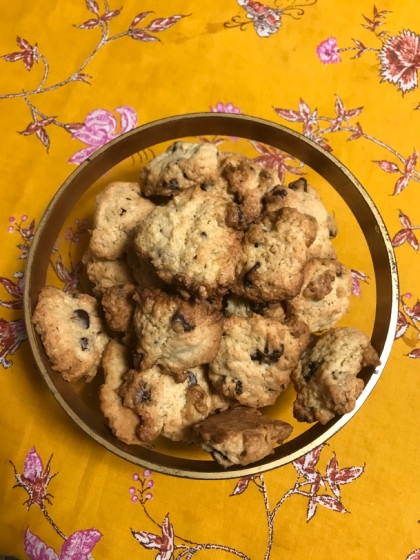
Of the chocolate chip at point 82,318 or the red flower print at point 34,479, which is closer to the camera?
the chocolate chip at point 82,318

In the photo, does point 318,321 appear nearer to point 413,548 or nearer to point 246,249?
point 246,249

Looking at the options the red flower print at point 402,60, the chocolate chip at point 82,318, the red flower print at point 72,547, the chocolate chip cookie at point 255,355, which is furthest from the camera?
the red flower print at point 402,60

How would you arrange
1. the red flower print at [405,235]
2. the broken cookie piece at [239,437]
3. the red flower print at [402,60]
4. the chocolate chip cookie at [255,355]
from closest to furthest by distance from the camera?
the broken cookie piece at [239,437] < the chocolate chip cookie at [255,355] < the red flower print at [405,235] < the red flower print at [402,60]

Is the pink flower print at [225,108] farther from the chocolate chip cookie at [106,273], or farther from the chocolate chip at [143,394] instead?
the chocolate chip at [143,394]

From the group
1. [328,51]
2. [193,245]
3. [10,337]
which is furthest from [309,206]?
[10,337]

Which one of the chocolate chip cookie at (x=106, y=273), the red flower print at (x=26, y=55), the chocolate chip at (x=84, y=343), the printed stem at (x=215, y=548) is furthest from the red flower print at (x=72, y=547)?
the red flower print at (x=26, y=55)

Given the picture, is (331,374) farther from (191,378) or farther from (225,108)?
(225,108)

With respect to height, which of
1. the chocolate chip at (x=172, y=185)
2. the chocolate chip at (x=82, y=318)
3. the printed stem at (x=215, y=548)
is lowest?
the printed stem at (x=215, y=548)

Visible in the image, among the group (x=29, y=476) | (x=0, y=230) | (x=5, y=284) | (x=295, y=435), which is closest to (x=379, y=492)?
(x=295, y=435)
